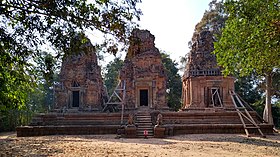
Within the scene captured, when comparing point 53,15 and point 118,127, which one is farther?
point 118,127

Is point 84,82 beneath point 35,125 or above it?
above

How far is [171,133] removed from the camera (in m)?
16.5

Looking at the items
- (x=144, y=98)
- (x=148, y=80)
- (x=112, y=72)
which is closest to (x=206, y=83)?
(x=148, y=80)

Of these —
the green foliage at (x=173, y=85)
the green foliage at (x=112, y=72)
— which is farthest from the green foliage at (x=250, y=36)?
the green foliage at (x=112, y=72)

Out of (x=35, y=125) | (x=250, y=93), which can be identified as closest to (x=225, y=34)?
(x=35, y=125)

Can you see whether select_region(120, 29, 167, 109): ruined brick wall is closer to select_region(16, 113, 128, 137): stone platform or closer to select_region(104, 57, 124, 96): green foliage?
select_region(16, 113, 128, 137): stone platform

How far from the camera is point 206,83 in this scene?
23922 mm

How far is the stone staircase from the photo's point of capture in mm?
16203

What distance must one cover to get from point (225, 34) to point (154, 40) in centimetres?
1504

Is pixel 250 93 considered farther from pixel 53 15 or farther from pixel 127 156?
pixel 53 15

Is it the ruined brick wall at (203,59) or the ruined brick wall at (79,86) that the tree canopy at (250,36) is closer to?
the ruined brick wall at (203,59)

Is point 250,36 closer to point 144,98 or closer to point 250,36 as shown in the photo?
point 250,36

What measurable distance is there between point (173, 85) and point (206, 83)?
1345 centimetres

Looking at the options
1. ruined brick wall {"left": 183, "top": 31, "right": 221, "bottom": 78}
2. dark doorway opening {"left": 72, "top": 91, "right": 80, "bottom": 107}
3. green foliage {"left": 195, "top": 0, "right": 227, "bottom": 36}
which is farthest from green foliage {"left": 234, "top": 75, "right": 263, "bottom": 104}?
dark doorway opening {"left": 72, "top": 91, "right": 80, "bottom": 107}
